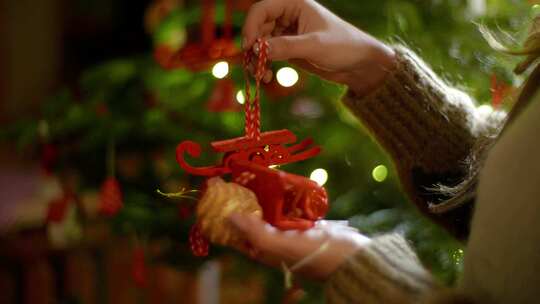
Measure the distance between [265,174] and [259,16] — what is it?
20 centimetres

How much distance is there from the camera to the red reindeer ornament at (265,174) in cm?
60

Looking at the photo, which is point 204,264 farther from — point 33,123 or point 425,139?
point 425,139

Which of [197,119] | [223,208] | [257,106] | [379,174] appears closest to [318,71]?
[257,106]

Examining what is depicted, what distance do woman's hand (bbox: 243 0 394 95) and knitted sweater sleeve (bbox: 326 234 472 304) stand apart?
248mm

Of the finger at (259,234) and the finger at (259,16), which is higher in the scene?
the finger at (259,16)

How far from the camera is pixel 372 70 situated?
0.82 meters

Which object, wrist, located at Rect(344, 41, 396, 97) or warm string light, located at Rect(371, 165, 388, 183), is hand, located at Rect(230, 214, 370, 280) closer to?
wrist, located at Rect(344, 41, 396, 97)

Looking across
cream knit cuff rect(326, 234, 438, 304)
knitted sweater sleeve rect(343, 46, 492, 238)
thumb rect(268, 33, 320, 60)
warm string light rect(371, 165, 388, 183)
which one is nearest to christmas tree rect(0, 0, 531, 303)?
warm string light rect(371, 165, 388, 183)

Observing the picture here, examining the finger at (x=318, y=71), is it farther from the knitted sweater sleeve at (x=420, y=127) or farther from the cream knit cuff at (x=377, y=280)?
the cream knit cuff at (x=377, y=280)

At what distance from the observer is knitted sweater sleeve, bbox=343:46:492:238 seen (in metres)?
0.83

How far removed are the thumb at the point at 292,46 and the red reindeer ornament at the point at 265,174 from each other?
2cm

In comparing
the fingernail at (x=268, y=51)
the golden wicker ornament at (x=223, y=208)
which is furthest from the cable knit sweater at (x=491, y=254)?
the fingernail at (x=268, y=51)

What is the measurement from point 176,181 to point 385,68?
71 cm

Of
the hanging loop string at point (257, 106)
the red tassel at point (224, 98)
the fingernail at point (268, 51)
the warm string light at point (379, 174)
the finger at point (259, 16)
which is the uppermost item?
the finger at point (259, 16)
